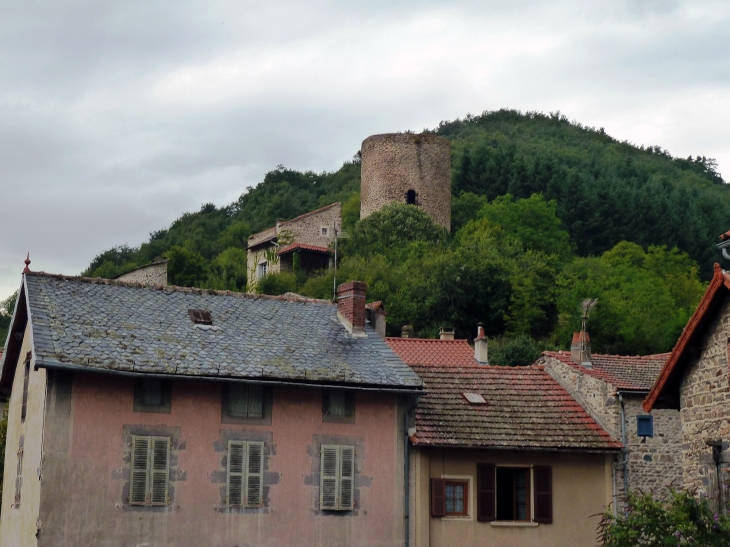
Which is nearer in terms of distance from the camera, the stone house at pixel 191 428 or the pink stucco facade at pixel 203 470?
the pink stucco facade at pixel 203 470

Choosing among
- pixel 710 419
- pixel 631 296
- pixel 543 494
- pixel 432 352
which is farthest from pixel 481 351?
pixel 631 296

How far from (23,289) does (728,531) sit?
46.1 ft

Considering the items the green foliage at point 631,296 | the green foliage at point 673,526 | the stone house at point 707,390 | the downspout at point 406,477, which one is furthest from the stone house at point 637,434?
the green foliage at point 631,296

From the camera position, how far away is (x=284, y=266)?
55.7 m

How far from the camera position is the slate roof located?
67.2 feet

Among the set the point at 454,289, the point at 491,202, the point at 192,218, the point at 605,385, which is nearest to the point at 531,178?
the point at 491,202

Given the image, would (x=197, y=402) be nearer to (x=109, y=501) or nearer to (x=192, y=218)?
(x=109, y=501)

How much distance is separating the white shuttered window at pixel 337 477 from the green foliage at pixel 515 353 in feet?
59.5

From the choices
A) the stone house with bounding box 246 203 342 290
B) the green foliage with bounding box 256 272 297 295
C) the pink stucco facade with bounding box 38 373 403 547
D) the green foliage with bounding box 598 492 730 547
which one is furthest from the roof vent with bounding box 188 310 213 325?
the stone house with bounding box 246 203 342 290

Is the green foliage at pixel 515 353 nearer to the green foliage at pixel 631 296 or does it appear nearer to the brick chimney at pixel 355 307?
the green foliage at pixel 631 296

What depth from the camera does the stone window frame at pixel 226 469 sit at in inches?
824

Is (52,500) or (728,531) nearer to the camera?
(728,531)

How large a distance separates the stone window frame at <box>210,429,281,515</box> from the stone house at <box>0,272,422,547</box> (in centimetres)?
3

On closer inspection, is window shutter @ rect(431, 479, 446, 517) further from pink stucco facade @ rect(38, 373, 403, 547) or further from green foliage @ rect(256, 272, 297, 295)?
green foliage @ rect(256, 272, 297, 295)
